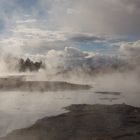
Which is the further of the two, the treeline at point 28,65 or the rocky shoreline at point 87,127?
the treeline at point 28,65

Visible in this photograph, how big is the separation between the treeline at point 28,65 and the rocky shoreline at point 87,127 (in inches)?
3521

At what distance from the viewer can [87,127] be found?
63.5 feet

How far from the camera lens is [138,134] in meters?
17.2

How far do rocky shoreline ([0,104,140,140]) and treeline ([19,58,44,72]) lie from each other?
8943 centimetres

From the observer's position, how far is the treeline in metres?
112

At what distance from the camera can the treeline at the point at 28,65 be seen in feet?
368

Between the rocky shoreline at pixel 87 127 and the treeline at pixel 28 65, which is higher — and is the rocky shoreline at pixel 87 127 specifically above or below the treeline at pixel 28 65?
below

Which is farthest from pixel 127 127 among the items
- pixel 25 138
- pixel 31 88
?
pixel 31 88

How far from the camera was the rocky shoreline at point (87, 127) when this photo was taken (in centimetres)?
1689

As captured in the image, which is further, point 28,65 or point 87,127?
point 28,65

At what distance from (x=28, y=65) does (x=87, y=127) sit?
3883 inches

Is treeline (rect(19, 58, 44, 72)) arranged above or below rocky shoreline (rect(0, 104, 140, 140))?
above

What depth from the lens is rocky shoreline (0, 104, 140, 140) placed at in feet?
55.4

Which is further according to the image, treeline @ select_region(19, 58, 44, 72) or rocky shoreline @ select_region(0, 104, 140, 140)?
treeline @ select_region(19, 58, 44, 72)
